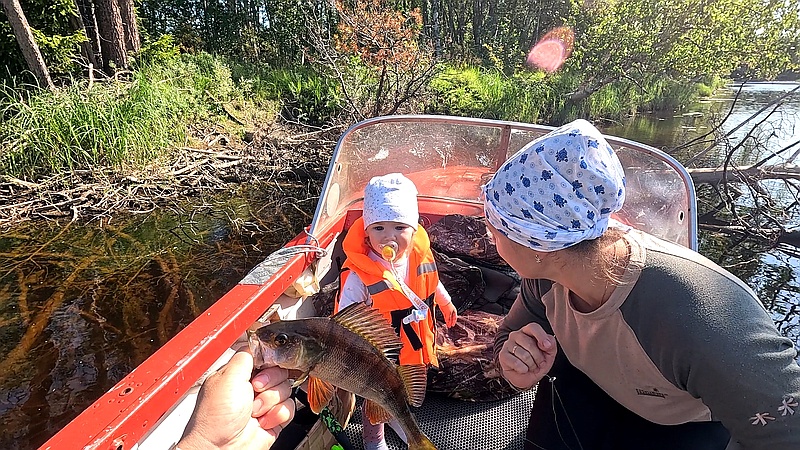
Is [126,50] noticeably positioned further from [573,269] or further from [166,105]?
[573,269]

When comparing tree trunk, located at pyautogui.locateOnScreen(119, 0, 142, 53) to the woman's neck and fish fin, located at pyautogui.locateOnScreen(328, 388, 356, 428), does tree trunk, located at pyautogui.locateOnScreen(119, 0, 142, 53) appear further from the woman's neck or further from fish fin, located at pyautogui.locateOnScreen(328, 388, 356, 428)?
the woman's neck

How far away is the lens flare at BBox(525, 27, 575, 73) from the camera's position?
1914 cm

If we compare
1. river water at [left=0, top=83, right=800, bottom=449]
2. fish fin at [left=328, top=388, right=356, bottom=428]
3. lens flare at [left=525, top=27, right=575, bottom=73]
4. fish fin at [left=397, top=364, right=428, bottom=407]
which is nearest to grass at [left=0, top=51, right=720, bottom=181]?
river water at [left=0, top=83, right=800, bottom=449]

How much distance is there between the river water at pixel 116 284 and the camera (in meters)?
4.41

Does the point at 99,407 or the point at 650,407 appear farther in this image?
the point at 650,407

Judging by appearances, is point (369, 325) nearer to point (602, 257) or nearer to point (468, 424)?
point (602, 257)

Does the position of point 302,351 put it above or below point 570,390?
above

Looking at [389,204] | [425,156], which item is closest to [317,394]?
[389,204]

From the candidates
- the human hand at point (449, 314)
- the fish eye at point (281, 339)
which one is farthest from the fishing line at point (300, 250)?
the fish eye at point (281, 339)

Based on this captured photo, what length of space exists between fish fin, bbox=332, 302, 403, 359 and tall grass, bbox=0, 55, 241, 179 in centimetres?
724

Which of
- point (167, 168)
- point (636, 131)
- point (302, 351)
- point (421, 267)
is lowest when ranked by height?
point (636, 131)

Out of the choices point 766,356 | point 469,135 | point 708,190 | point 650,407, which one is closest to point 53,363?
point 469,135

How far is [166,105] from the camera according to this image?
29.6ft

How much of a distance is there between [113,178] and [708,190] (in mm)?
8815
